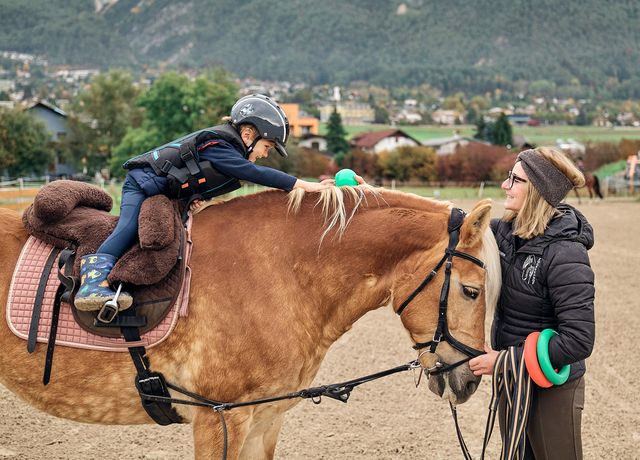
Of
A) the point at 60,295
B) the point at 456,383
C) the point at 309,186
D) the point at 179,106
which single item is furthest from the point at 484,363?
the point at 179,106

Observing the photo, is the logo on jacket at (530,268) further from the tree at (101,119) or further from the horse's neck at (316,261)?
the tree at (101,119)

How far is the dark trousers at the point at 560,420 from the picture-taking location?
11.9 ft

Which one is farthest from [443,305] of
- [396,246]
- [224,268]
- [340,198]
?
[224,268]

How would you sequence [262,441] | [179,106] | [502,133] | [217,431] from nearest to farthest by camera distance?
[217,431]
[262,441]
[179,106]
[502,133]

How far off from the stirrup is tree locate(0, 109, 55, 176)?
52560 millimetres

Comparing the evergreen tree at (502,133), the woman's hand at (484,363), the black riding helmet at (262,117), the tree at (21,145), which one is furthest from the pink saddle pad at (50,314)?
the evergreen tree at (502,133)

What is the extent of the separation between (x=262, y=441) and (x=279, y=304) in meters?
0.93

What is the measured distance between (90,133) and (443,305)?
229 ft

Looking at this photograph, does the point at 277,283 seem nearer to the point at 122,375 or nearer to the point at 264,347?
the point at 264,347

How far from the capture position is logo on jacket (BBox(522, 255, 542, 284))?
3.63 metres

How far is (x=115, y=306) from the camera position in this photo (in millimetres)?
3521

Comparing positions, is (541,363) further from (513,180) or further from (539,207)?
(513,180)

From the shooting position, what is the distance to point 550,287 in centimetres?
356

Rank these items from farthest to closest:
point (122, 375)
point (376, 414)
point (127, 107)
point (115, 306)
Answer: point (127, 107) < point (376, 414) < point (122, 375) < point (115, 306)
